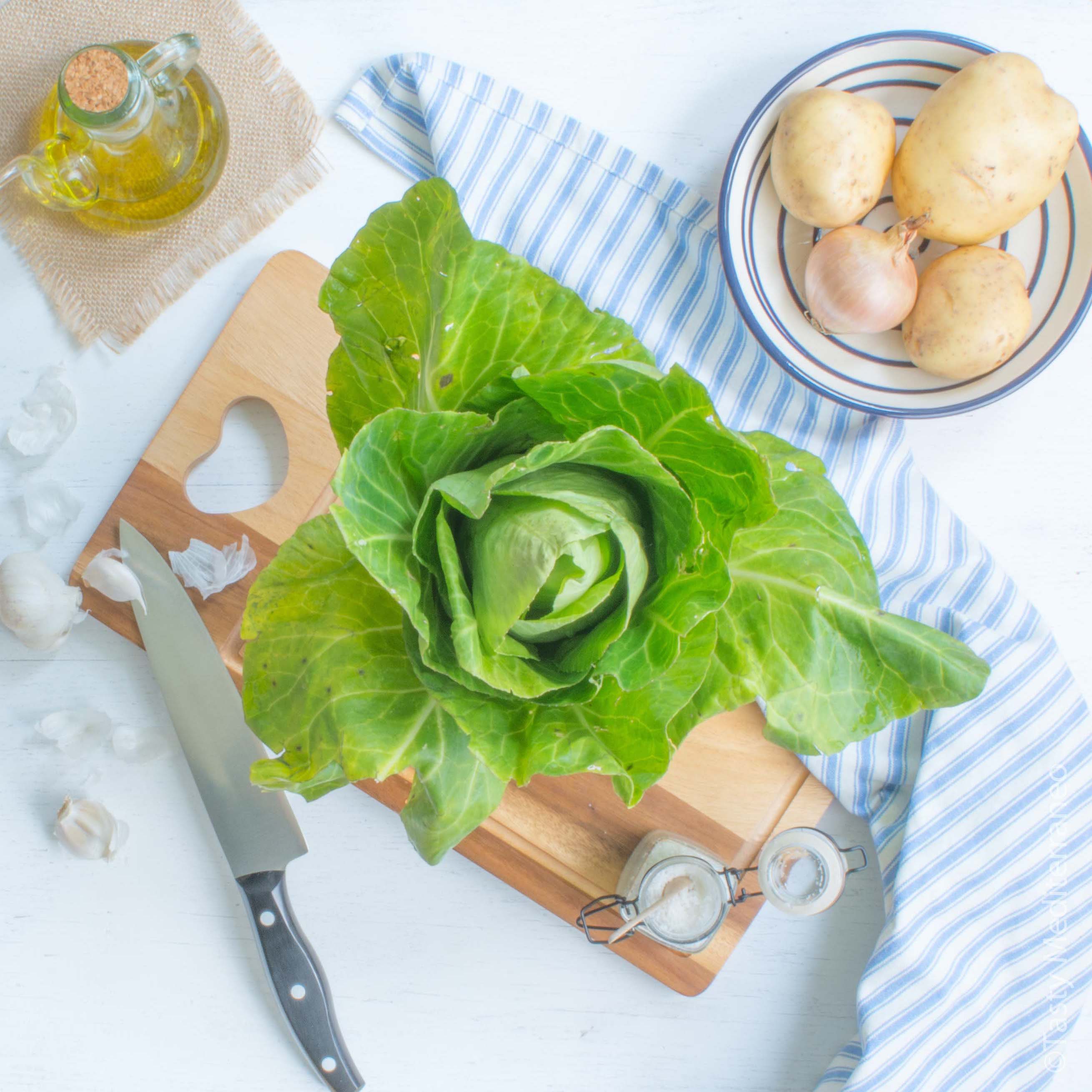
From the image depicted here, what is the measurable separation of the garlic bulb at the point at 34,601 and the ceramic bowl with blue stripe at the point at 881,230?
68 centimetres

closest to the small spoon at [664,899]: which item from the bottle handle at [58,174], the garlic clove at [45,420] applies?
the garlic clove at [45,420]

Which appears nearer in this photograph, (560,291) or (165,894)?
(560,291)

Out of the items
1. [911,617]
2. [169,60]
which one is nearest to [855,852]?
[911,617]

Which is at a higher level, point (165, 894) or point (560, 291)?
point (560, 291)

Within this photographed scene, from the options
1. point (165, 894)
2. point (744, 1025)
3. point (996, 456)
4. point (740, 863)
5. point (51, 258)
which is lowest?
point (165, 894)

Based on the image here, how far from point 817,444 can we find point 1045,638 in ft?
0.90

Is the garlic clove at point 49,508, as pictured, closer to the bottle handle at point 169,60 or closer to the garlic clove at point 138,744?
the garlic clove at point 138,744

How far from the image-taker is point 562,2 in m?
0.97

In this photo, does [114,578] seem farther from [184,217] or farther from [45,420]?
[184,217]

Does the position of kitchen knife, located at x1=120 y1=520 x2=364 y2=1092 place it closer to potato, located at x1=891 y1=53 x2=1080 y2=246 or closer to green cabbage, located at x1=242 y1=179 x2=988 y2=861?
green cabbage, located at x1=242 y1=179 x2=988 y2=861

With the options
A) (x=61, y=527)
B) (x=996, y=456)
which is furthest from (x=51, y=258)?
(x=996, y=456)

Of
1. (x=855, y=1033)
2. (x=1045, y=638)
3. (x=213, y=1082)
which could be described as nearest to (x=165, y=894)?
(x=213, y=1082)

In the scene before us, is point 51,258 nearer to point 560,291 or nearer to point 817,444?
point 560,291

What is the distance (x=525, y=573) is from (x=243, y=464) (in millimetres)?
520
